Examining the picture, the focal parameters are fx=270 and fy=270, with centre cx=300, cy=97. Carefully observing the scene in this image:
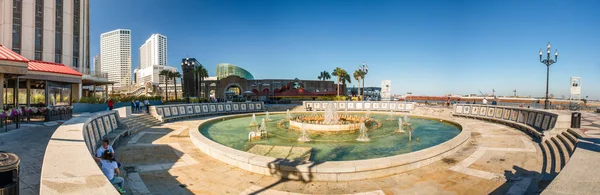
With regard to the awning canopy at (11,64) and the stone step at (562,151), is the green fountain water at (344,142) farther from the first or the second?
the awning canopy at (11,64)

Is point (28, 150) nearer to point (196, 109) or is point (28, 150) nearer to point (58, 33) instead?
point (196, 109)

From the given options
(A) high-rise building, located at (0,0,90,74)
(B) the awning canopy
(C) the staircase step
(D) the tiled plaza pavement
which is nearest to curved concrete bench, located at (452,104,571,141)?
(D) the tiled plaza pavement

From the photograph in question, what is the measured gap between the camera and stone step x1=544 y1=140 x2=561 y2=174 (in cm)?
713

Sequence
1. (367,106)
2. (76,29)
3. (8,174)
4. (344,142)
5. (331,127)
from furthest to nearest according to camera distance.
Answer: (76,29)
(367,106)
(331,127)
(344,142)
(8,174)

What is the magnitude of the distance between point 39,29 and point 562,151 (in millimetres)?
40789

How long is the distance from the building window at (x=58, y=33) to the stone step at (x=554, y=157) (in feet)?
132

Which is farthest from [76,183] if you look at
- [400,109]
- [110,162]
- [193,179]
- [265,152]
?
[400,109]

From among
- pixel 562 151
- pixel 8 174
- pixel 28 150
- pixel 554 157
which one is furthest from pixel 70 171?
pixel 562 151

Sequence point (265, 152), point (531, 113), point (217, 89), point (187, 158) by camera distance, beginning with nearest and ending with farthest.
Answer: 1. point (187, 158)
2. point (265, 152)
3. point (531, 113)
4. point (217, 89)

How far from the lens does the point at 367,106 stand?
30.1 meters

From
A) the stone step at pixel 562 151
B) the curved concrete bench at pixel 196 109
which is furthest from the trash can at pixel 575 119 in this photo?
the curved concrete bench at pixel 196 109

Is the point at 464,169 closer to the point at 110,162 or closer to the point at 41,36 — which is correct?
the point at 110,162

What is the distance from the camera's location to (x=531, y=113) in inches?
580

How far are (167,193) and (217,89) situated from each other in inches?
2285
